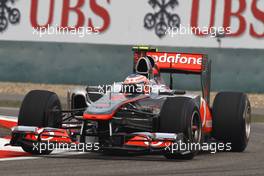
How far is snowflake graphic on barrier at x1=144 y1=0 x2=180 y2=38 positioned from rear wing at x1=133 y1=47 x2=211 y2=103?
33.5 ft

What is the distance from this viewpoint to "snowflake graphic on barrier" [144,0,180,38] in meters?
25.1

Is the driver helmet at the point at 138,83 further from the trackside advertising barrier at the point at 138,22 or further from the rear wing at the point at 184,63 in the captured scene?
the trackside advertising barrier at the point at 138,22

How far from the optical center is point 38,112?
12617 mm

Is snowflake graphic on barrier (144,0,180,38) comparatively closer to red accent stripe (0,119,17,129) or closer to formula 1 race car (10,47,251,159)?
red accent stripe (0,119,17,129)

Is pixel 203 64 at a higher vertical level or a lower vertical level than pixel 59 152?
higher

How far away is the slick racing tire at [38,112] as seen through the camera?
12.6 meters

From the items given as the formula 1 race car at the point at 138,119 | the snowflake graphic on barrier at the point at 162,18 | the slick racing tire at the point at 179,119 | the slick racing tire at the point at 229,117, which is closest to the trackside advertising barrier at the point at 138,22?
the snowflake graphic on barrier at the point at 162,18

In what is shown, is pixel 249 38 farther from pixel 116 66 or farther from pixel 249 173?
pixel 249 173

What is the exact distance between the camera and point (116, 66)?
24.8 m

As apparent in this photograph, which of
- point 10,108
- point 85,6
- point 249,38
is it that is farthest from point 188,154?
point 85,6

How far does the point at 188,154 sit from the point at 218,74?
38.2ft

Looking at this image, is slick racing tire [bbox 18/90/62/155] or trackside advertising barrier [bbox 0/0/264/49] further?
trackside advertising barrier [bbox 0/0/264/49]

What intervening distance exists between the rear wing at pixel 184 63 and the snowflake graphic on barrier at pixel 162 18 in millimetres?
10214

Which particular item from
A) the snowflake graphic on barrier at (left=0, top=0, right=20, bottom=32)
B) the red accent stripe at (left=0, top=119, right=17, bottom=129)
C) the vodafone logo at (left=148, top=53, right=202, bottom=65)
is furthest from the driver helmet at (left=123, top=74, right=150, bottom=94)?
the snowflake graphic on barrier at (left=0, top=0, right=20, bottom=32)
